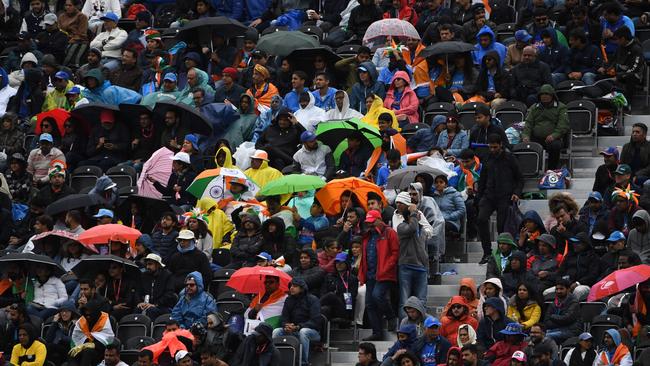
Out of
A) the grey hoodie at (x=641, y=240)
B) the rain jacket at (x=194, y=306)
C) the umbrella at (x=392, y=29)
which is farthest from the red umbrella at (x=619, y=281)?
the umbrella at (x=392, y=29)

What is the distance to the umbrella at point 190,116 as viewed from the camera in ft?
104

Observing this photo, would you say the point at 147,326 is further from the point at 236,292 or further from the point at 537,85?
the point at 537,85

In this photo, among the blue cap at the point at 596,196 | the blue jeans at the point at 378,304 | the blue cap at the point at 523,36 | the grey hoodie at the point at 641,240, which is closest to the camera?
the grey hoodie at the point at 641,240

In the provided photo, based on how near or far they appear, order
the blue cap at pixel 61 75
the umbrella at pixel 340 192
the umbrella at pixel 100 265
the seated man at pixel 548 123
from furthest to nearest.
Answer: the blue cap at pixel 61 75 → the seated man at pixel 548 123 → the umbrella at pixel 340 192 → the umbrella at pixel 100 265

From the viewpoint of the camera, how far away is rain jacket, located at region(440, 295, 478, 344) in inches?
1033

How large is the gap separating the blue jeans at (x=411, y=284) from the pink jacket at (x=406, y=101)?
15.4 ft

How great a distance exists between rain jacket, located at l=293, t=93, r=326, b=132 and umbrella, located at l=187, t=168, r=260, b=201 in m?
1.74

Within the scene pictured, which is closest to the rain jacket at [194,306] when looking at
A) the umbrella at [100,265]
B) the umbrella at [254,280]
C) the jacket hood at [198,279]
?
the jacket hood at [198,279]

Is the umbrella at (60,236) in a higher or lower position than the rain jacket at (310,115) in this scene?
lower

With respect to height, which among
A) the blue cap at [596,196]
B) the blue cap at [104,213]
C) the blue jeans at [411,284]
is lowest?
the blue jeans at [411,284]

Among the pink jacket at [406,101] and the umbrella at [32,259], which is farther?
the pink jacket at [406,101]

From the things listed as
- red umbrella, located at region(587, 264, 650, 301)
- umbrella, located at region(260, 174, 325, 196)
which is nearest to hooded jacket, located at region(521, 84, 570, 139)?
umbrella, located at region(260, 174, 325, 196)

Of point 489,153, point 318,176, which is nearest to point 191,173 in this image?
point 318,176

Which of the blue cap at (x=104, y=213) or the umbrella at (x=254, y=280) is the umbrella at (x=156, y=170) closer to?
the blue cap at (x=104, y=213)
